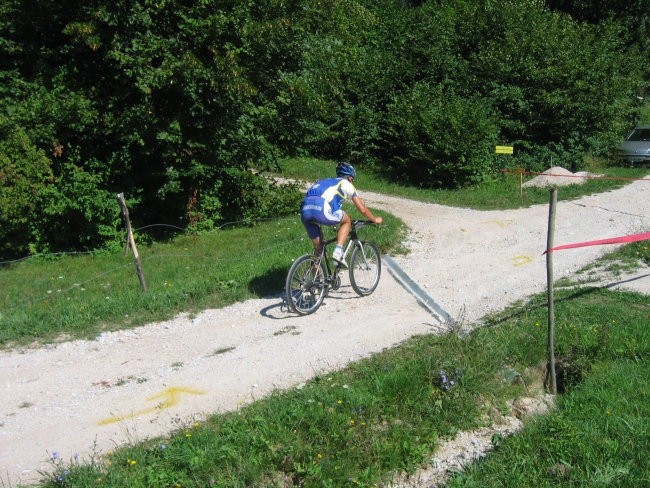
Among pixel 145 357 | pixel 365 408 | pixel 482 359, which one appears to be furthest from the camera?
pixel 145 357

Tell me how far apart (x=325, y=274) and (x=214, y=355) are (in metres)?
1.94

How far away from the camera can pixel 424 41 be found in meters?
22.6

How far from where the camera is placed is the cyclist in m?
8.18

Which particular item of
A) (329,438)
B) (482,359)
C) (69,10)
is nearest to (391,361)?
(482,359)

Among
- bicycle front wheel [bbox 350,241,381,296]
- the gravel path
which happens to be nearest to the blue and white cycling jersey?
bicycle front wheel [bbox 350,241,381,296]

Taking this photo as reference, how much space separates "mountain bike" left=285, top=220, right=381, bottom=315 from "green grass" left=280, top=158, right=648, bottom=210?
7.13 m

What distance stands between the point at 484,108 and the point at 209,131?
9577mm

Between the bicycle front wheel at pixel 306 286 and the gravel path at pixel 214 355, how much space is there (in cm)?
20

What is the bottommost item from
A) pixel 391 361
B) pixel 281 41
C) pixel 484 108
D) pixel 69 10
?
pixel 391 361

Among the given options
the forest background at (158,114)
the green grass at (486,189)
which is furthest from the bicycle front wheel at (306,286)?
the green grass at (486,189)

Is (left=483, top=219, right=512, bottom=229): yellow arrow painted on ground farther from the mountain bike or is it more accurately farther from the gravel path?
the mountain bike

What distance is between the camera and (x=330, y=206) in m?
8.23

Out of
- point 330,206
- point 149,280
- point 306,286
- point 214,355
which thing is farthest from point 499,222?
point 214,355

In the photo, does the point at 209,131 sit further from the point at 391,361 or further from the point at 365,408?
the point at 365,408
